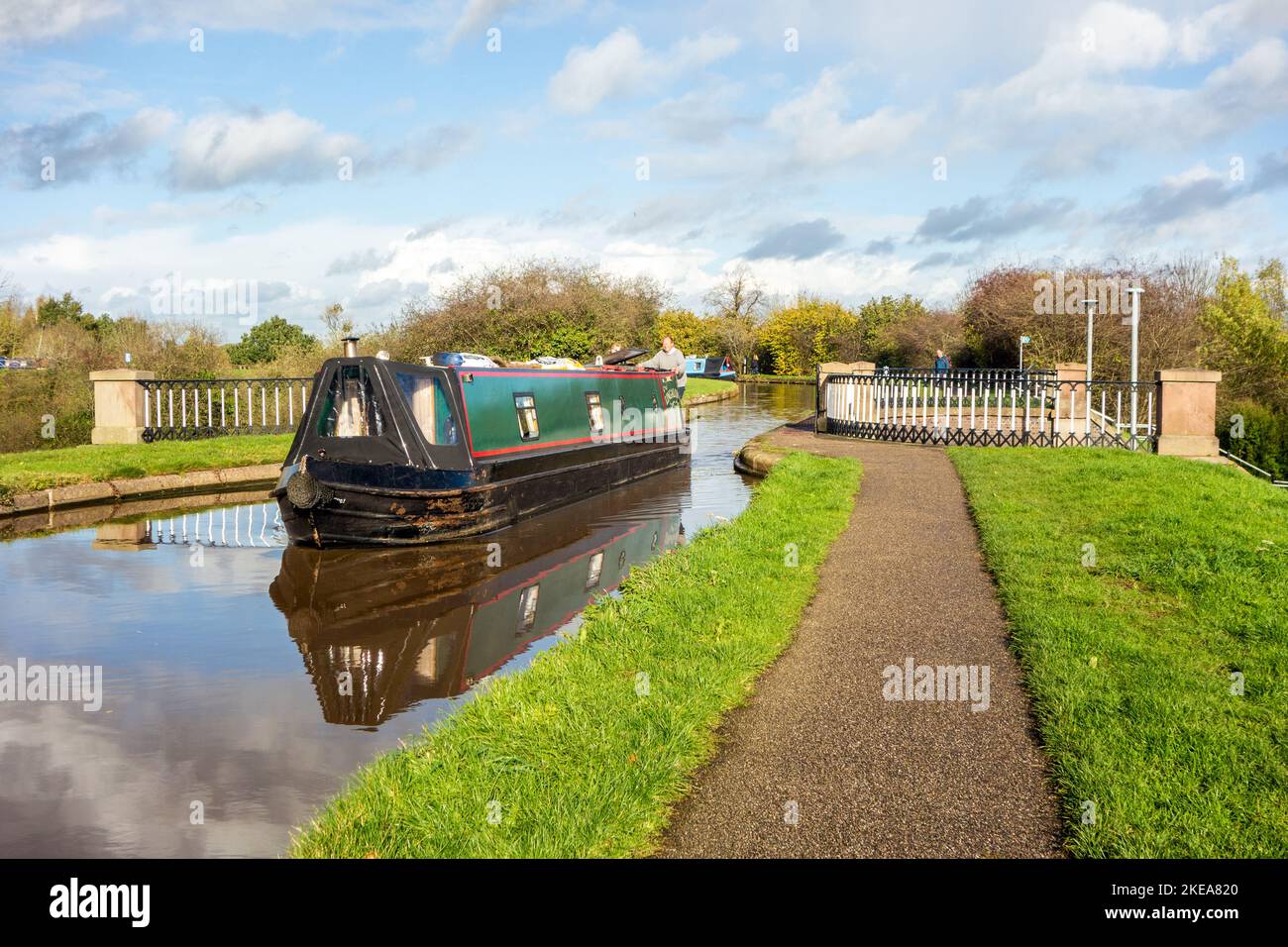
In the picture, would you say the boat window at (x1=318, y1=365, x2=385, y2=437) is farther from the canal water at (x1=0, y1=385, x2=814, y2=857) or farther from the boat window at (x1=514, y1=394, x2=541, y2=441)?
the boat window at (x1=514, y1=394, x2=541, y2=441)

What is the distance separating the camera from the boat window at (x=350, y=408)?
943 cm

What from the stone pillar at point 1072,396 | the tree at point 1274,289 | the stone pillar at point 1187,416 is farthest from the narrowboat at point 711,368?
the stone pillar at point 1187,416

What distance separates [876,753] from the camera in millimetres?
3738

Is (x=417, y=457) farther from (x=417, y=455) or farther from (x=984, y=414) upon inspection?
(x=984, y=414)

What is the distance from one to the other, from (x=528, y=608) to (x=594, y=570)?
1433mm

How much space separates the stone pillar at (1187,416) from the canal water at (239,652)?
706 cm

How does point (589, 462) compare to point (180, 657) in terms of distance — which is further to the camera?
point (589, 462)

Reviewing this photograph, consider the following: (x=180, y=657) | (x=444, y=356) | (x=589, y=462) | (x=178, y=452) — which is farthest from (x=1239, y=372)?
(x=180, y=657)

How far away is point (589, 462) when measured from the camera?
42.3 feet

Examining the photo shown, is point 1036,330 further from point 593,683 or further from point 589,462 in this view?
point 593,683

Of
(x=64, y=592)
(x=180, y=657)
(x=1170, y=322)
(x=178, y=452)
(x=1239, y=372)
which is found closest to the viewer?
(x=180, y=657)

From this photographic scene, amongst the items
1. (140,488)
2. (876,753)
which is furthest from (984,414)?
(876,753)
